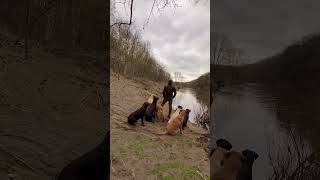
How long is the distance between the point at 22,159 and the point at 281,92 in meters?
4.33

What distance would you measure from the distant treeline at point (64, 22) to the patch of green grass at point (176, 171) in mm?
3191

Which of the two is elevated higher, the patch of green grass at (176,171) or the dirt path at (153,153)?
the dirt path at (153,153)

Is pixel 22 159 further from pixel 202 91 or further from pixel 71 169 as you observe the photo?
pixel 202 91

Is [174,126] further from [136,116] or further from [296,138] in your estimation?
A: [296,138]

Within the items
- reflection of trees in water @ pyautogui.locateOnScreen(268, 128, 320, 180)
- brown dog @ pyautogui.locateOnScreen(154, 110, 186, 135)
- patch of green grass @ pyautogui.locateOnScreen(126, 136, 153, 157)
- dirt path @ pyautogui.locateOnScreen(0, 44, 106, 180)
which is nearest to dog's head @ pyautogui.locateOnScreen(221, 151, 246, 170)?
reflection of trees in water @ pyautogui.locateOnScreen(268, 128, 320, 180)

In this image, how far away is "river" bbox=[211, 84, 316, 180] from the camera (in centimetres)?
488

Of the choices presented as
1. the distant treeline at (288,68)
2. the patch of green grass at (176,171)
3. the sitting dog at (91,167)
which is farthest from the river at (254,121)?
the sitting dog at (91,167)

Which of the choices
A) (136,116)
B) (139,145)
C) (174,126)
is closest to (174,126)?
(174,126)

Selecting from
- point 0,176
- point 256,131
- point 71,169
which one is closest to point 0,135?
point 0,176

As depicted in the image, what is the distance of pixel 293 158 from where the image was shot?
450 centimetres

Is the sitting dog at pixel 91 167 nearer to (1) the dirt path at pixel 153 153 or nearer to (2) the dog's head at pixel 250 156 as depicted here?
(2) the dog's head at pixel 250 156

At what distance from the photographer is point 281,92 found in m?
4.50

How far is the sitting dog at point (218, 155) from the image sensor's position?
17.2 feet

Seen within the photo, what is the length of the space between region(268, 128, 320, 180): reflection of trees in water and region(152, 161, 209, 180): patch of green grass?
95.1 inches
